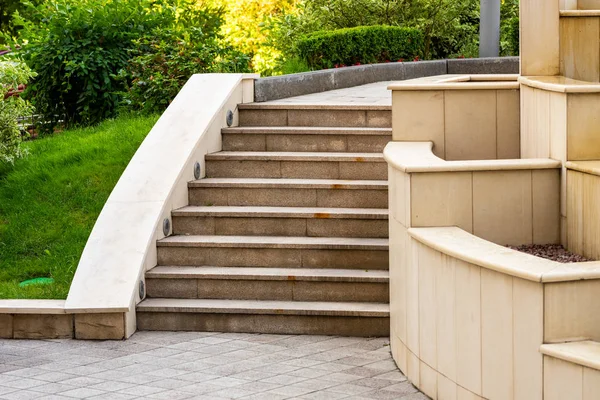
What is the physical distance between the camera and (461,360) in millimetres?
6539

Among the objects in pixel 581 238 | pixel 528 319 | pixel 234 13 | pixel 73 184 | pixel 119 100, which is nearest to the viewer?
pixel 528 319

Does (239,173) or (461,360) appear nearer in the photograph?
(461,360)

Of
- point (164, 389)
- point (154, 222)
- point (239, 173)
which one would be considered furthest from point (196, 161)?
point (164, 389)

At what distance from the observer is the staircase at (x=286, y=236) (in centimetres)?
886

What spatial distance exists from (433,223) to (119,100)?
25.4 feet

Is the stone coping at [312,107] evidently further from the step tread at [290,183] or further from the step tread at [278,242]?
the step tread at [278,242]

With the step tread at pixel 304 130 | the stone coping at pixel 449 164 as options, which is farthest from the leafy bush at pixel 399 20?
the stone coping at pixel 449 164

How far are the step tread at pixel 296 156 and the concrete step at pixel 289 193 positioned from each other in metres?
0.22

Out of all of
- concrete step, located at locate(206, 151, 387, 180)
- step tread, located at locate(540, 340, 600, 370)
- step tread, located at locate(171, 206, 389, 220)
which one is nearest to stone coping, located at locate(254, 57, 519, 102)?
concrete step, located at locate(206, 151, 387, 180)

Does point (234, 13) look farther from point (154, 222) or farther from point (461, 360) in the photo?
point (461, 360)

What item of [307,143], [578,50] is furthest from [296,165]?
[578,50]

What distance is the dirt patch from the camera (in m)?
7.13

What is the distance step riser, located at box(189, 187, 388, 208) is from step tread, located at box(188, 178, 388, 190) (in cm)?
3

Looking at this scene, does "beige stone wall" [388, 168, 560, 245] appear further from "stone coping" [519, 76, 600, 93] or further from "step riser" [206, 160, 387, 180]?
"step riser" [206, 160, 387, 180]
